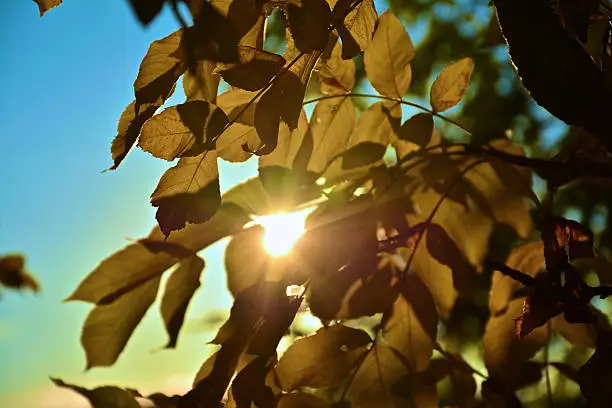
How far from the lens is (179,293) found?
80 centimetres

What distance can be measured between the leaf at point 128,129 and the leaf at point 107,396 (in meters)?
0.25

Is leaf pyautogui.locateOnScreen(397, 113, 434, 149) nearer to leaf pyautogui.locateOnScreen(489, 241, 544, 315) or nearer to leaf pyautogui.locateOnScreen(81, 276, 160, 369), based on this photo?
leaf pyautogui.locateOnScreen(489, 241, 544, 315)

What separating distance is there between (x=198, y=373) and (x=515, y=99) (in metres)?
2.52

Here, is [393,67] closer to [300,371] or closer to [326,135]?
[326,135]

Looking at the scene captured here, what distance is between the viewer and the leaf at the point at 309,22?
0.53 metres

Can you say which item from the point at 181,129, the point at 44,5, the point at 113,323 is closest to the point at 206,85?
the point at 181,129

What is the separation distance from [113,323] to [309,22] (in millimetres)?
463

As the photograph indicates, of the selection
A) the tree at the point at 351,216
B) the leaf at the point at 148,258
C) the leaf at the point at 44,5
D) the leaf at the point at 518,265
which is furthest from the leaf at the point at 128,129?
the leaf at the point at 518,265

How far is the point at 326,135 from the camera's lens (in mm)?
798

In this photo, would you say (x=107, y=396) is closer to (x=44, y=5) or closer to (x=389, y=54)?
(x=44, y=5)

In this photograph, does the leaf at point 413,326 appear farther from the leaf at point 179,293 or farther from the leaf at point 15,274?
the leaf at point 15,274

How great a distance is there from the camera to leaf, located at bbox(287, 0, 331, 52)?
20.7 inches

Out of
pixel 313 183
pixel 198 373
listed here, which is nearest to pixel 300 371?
pixel 198 373

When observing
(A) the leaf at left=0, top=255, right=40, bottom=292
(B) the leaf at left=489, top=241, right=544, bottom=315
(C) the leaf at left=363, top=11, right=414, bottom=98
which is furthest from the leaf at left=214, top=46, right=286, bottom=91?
(A) the leaf at left=0, top=255, right=40, bottom=292
